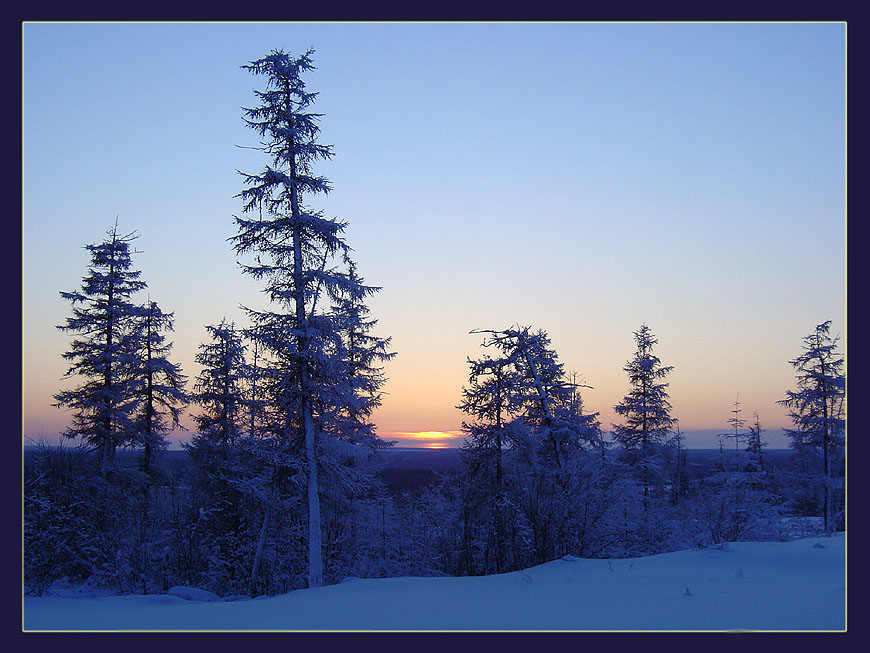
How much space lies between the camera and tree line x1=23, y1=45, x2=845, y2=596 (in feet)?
50.3

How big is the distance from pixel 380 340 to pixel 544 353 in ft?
24.6

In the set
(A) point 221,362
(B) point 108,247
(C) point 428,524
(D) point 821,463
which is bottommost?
(C) point 428,524

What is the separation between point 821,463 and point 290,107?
26.9 m

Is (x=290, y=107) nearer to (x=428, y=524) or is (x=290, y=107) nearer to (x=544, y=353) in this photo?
(x=544, y=353)

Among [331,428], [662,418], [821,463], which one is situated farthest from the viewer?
[662,418]

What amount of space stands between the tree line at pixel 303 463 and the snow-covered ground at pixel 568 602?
3238 millimetres

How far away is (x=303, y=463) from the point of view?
1606 centimetres

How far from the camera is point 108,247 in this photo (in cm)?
2214

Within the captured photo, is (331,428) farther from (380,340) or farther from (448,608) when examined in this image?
(448,608)

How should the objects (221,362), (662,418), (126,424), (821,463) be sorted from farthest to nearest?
(662,418), (821,463), (221,362), (126,424)

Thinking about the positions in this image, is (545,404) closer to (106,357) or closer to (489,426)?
(489,426)

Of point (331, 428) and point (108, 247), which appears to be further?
point (108, 247)

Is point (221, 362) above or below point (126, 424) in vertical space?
above

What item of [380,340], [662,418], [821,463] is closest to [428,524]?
[380,340]
